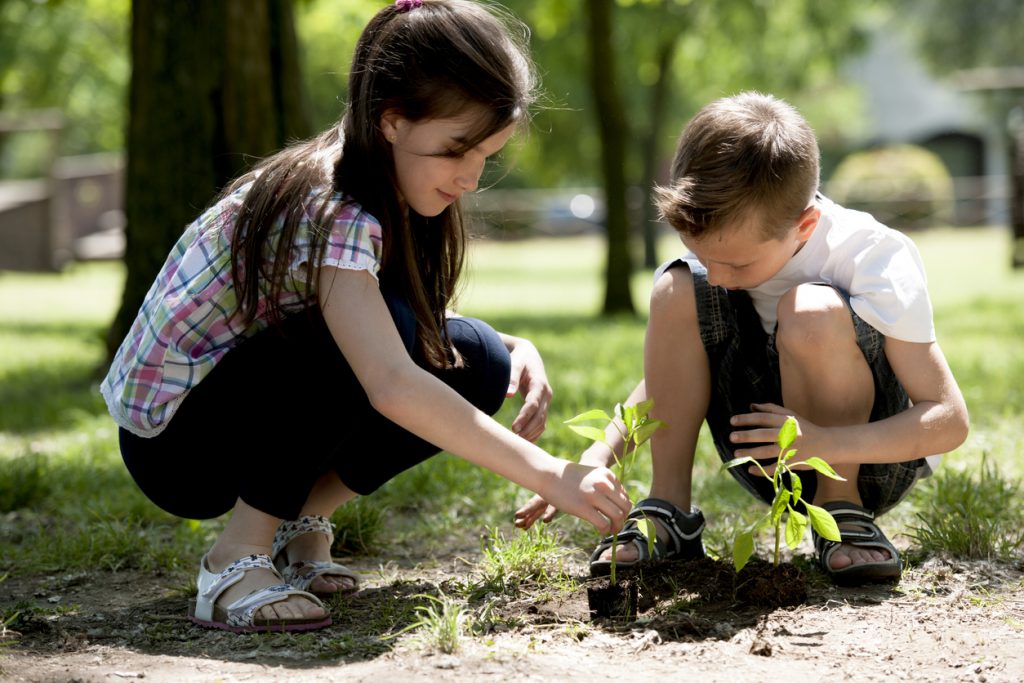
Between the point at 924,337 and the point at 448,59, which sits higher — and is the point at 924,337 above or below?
below

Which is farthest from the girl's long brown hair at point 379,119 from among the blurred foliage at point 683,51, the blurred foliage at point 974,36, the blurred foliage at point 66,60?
the blurred foliage at point 974,36

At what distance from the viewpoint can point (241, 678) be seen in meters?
1.93

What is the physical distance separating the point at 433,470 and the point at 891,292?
1.66m

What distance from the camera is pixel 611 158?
9.77 m

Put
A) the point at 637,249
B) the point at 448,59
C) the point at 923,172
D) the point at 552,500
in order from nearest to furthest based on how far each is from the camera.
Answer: the point at 552,500
the point at 448,59
the point at 637,249
the point at 923,172

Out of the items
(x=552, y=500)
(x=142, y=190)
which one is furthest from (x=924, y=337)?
(x=142, y=190)

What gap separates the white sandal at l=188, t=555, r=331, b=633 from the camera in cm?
223

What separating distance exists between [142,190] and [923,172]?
81.6 ft

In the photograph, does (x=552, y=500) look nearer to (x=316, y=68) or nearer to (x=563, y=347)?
(x=563, y=347)

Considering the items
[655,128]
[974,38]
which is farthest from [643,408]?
[974,38]

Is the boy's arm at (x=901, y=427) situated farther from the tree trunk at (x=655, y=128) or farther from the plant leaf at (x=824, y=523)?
the tree trunk at (x=655, y=128)

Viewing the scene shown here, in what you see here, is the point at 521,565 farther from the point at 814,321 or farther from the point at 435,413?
Result: the point at 814,321

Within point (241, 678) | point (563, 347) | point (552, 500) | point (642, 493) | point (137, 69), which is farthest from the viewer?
point (563, 347)

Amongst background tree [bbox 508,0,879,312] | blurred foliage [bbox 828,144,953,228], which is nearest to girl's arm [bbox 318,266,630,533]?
background tree [bbox 508,0,879,312]
